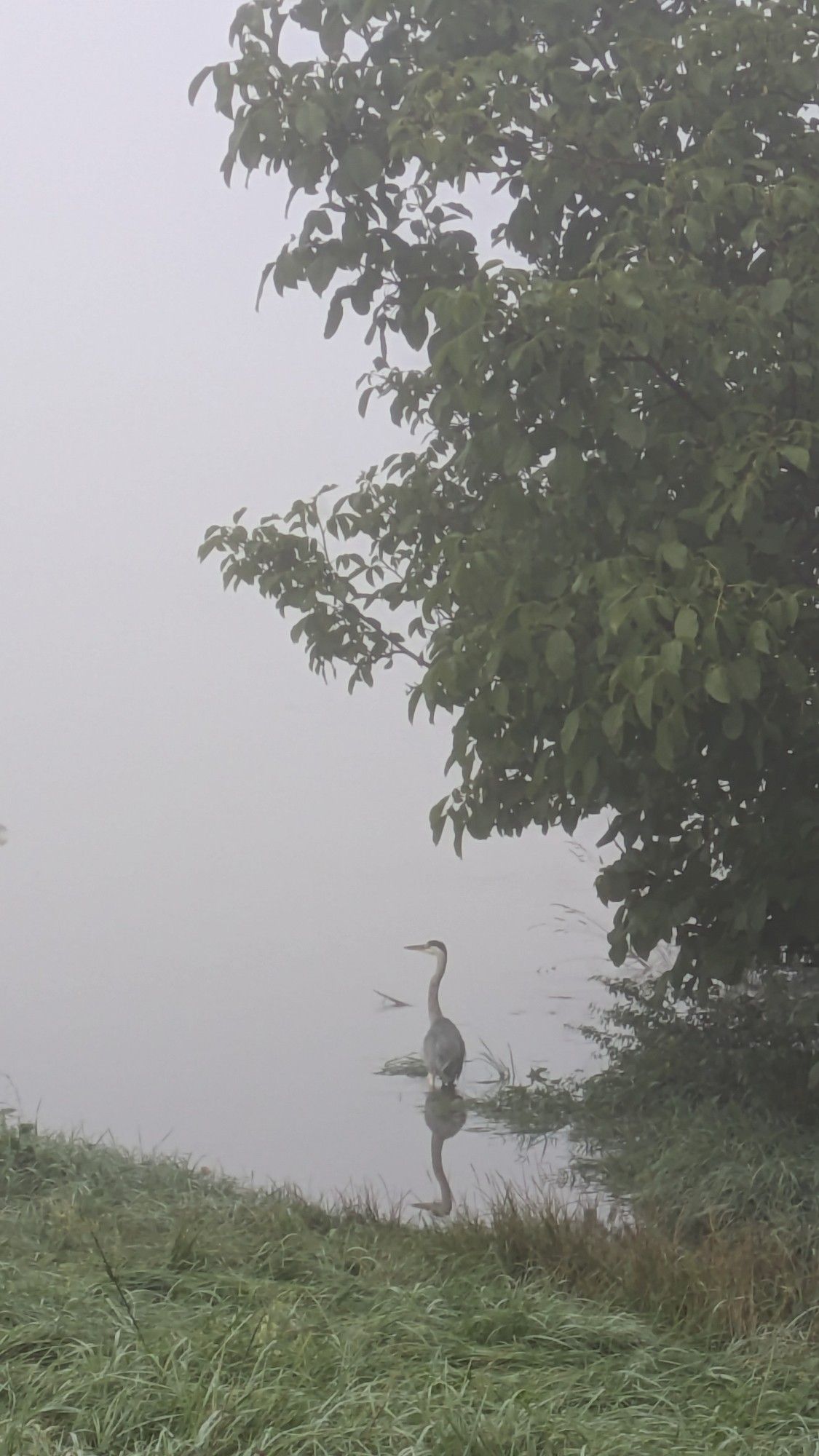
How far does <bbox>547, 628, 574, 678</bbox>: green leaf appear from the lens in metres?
3.62

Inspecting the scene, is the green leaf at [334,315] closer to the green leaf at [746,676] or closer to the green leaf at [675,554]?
the green leaf at [675,554]

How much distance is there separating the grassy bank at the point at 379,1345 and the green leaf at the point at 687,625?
148 cm

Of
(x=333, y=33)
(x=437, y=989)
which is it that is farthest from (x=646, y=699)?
(x=437, y=989)

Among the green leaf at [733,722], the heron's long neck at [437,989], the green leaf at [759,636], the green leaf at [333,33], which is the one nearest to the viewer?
the green leaf at [759,636]

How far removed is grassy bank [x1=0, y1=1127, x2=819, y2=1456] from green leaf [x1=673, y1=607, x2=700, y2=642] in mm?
1476

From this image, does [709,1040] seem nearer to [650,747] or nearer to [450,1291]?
[650,747]

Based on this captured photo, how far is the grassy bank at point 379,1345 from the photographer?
2586 mm

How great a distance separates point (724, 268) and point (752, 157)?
1.17ft

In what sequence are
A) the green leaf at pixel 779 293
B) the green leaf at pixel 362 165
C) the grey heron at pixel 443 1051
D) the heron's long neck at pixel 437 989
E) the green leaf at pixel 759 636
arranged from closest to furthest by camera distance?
the green leaf at pixel 759 636, the green leaf at pixel 779 293, the green leaf at pixel 362 165, the grey heron at pixel 443 1051, the heron's long neck at pixel 437 989

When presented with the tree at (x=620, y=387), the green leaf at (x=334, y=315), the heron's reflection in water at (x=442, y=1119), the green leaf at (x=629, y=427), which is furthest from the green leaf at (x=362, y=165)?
the heron's reflection in water at (x=442, y=1119)

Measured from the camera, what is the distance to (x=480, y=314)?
3438 mm

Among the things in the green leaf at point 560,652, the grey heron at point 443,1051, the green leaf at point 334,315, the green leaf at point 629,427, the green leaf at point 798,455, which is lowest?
the grey heron at point 443,1051

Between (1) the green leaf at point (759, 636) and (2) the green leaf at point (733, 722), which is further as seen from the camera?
(2) the green leaf at point (733, 722)

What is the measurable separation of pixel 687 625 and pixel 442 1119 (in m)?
2.93
